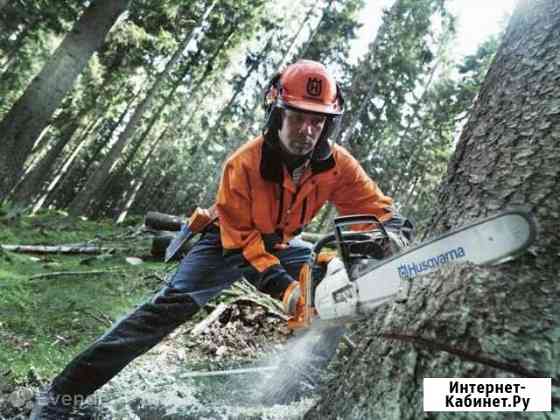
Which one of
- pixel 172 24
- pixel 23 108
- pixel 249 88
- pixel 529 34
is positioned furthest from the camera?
pixel 249 88

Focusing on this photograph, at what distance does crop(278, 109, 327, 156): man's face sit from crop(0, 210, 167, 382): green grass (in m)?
1.99

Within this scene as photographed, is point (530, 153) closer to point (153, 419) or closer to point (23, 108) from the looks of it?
point (153, 419)

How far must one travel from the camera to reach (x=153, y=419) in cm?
230

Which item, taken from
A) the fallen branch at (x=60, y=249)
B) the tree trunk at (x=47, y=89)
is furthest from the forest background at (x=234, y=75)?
the tree trunk at (x=47, y=89)

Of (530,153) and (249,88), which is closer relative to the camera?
(530,153)

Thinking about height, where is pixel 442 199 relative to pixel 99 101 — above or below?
below

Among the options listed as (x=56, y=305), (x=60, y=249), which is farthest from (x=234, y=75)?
(x=56, y=305)

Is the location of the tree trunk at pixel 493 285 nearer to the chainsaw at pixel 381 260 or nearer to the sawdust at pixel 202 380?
the chainsaw at pixel 381 260

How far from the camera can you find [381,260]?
5.15ft

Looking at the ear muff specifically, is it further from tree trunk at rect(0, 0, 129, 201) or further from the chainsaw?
tree trunk at rect(0, 0, 129, 201)

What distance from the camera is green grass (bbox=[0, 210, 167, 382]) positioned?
2.78 meters

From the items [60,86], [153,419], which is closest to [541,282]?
[153,419]

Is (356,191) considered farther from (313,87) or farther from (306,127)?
(313,87)

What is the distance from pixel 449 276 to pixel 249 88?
19.4 meters
